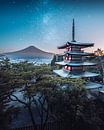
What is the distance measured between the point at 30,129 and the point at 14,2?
181 inches

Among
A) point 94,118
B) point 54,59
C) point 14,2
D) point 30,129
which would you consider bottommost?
point 30,129

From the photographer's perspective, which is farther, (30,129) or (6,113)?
(30,129)

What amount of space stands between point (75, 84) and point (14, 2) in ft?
12.9

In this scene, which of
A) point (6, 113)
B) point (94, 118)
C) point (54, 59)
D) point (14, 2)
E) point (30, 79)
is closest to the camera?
point (6, 113)

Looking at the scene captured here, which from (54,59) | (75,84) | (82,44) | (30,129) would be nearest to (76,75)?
(82,44)

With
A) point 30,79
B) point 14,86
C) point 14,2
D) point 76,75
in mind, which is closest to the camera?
point 14,86

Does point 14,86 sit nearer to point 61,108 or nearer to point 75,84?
point 61,108

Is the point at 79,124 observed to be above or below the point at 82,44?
below

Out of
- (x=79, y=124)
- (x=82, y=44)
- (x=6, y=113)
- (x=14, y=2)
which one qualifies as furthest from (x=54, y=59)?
(x=6, y=113)

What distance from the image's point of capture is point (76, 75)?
7.14m

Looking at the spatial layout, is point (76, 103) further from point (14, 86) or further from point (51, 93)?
point (14, 86)

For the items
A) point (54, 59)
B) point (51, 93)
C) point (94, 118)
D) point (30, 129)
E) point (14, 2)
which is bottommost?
point (30, 129)

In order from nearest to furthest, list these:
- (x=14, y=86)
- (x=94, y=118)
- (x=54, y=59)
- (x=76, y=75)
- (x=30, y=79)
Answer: (x=14, y=86), (x=94, y=118), (x=30, y=79), (x=76, y=75), (x=54, y=59)

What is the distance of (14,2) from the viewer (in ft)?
19.4
